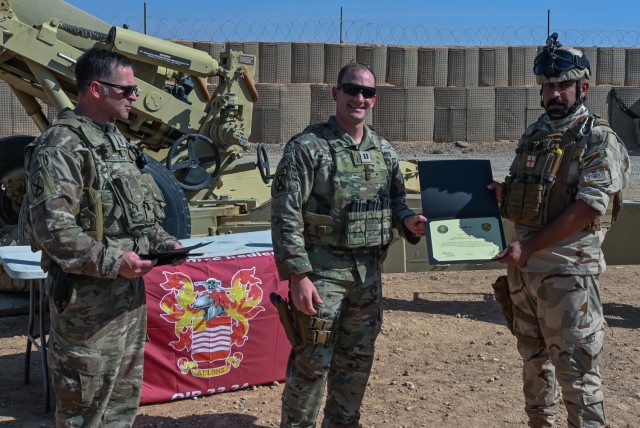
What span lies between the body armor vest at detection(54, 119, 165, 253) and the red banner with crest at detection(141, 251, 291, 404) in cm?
135

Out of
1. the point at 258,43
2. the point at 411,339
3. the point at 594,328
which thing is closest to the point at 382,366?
the point at 411,339

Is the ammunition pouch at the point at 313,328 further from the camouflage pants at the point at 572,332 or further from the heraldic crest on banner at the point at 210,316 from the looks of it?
the heraldic crest on banner at the point at 210,316

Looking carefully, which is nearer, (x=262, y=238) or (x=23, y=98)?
(x=262, y=238)

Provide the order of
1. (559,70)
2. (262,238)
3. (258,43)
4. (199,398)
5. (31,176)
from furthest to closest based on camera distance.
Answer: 1. (258,43)
2. (262,238)
3. (199,398)
4. (559,70)
5. (31,176)

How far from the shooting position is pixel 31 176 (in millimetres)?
3141

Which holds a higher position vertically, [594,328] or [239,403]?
[594,328]

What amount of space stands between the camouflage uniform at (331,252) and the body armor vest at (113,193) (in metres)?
0.54

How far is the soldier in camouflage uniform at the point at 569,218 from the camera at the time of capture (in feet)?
11.9

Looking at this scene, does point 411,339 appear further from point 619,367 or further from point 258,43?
point 258,43

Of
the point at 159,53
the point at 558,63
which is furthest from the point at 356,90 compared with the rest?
the point at 159,53

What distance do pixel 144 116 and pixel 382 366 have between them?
3.26 metres

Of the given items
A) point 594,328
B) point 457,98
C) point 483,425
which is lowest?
point 483,425

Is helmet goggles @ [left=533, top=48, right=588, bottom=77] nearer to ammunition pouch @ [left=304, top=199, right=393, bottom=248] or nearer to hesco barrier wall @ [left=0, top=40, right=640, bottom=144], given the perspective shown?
ammunition pouch @ [left=304, top=199, right=393, bottom=248]

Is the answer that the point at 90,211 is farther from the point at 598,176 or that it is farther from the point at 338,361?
the point at 598,176
